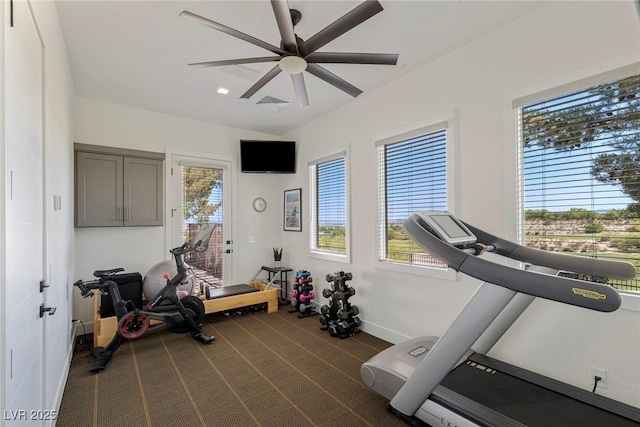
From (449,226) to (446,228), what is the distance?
0.07 m

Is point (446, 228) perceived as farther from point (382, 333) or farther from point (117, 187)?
point (117, 187)

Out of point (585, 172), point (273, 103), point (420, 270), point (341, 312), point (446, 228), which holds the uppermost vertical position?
point (273, 103)

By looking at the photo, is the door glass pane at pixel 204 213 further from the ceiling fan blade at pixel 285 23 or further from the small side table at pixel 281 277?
the ceiling fan blade at pixel 285 23

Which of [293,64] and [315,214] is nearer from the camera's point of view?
[293,64]

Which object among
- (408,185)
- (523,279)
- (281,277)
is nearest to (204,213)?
(281,277)

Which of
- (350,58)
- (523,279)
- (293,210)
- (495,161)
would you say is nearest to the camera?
(523,279)

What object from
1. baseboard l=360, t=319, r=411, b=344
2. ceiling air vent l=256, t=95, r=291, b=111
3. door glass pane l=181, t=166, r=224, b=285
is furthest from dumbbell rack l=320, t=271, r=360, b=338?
ceiling air vent l=256, t=95, r=291, b=111

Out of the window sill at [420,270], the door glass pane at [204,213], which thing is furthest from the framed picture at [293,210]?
the window sill at [420,270]

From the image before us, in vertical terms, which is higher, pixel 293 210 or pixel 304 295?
pixel 293 210

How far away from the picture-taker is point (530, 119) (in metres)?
2.50

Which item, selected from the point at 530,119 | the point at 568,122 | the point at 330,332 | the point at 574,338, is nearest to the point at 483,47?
the point at 530,119

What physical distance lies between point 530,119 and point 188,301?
4125 millimetres

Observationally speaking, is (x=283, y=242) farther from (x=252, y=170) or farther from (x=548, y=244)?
(x=548, y=244)

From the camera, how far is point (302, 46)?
2.16m
